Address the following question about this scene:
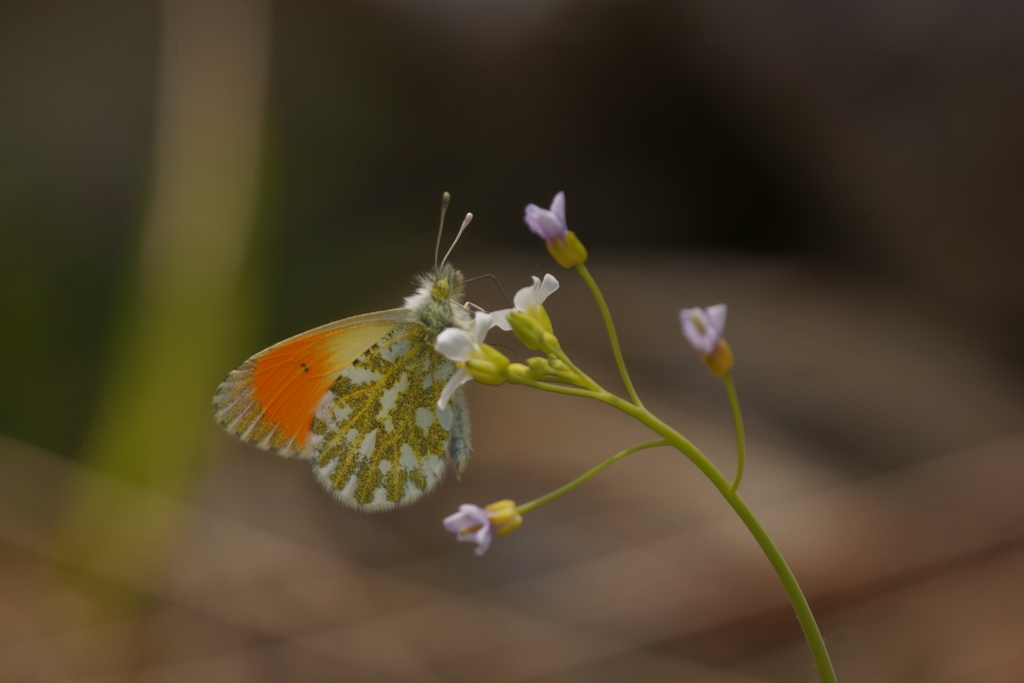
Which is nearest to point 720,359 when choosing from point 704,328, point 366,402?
point 704,328

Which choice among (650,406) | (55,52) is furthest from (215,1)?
(650,406)

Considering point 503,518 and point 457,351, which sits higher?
point 457,351

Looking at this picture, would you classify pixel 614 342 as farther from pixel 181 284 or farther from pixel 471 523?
pixel 181 284

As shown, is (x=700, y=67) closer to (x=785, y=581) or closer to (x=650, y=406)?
(x=650, y=406)

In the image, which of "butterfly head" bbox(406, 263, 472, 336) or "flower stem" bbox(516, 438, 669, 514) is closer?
"flower stem" bbox(516, 438, 669, 514)

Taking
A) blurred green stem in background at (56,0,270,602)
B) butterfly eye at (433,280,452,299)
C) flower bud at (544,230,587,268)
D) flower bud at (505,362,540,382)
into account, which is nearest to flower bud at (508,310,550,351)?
flower bud at (505,362,540,382)

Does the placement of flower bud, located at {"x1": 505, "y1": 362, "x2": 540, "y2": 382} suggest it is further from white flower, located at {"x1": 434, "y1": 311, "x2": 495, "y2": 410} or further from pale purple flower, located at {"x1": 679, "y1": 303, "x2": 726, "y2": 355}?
pale purple flower, located at {"x1": 679, "y1": 303, "x2": 726, "y2": 355}

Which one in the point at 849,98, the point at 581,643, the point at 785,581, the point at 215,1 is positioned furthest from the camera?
the point at 215,1
